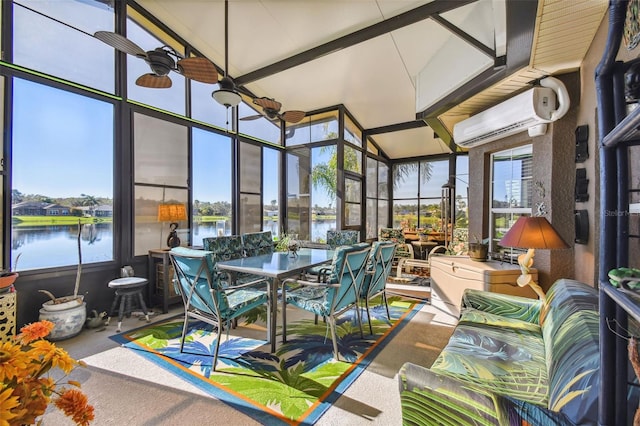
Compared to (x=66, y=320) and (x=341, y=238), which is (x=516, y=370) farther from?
(x=66, y=320)

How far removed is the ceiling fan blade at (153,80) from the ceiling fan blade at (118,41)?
13.8 inches

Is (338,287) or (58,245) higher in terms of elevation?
(58,245)

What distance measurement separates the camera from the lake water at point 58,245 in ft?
10.0

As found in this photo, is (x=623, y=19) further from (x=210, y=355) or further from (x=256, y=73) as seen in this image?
(x=256, y=73)

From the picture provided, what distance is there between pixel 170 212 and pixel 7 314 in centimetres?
185

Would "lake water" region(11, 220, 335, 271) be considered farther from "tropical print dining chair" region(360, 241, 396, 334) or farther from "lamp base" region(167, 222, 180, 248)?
"tropical print dining chair" region(360, 241, 396, 334)

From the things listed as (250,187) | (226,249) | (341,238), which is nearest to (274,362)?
(226,249)

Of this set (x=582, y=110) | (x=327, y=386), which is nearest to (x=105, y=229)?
(x=327, y=386)

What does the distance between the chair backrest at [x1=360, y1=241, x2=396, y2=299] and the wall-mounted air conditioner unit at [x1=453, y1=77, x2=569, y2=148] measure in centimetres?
188

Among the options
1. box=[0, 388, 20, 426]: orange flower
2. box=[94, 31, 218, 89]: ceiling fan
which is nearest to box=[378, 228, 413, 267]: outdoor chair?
box=[94, 31, 218, 89]: ceiling fan

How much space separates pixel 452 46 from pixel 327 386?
4.25 m

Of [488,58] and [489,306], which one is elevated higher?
[488,58]

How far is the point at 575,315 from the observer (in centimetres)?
154

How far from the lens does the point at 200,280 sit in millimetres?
2475
